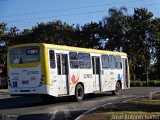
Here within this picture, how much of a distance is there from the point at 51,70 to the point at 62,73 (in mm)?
1168

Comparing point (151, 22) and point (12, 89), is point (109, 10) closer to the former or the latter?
point (151, 22)

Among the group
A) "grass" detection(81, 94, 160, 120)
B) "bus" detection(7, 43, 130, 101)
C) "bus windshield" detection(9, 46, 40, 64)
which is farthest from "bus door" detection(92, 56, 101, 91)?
"grass" detection(81, 94, 160, 120)

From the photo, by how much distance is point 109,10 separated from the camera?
5497cm

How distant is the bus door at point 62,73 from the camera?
2230cm

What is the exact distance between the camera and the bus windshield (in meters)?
21.5

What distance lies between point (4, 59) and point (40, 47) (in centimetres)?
3451

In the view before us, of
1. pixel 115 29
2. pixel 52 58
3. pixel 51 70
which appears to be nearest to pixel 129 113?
pixel 51 70

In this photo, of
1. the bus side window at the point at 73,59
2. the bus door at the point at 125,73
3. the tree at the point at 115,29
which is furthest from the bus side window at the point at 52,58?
the tree at the point at 115,29

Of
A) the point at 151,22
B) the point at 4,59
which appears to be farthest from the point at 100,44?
the point at 4,59

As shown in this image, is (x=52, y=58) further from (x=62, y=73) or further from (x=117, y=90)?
(x=117, y=90)

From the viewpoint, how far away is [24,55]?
21.9 metres

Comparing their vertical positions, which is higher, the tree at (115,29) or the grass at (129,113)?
the tree at (115,29)

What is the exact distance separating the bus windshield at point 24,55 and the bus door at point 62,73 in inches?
49.6

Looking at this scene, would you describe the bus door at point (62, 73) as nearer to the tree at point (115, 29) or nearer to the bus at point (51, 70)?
the bus at point (51, 70)
